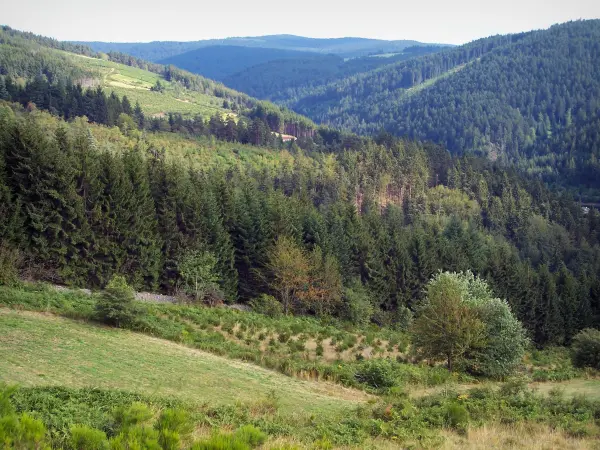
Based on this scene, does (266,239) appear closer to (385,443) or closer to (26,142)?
(26,142)

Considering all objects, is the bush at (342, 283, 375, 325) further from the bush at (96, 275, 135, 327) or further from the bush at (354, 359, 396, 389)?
the bush at (96, 275, 135, 327)

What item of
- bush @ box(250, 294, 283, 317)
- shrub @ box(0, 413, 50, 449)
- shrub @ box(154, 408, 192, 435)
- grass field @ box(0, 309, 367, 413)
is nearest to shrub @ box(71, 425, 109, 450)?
shrub @ box(0, 413, 50, 449)

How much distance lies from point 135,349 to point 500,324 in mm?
22415

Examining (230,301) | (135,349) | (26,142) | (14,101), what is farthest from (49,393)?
(14,101)

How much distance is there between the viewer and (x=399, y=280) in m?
73.2

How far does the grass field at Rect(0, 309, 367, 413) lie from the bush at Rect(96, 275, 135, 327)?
1.07 meters

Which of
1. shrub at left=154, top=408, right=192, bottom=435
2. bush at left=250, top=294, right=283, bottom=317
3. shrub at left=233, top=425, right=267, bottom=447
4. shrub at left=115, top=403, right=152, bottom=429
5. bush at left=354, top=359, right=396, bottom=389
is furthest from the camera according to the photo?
bush at left=250, top=294, right=283, bottom=317

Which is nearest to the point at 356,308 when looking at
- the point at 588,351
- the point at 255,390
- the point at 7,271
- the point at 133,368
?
the point at 588,351

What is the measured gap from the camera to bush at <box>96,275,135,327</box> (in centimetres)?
2648

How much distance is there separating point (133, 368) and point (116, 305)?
737cm

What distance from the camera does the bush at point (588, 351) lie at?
34.0 meters

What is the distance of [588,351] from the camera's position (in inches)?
1358

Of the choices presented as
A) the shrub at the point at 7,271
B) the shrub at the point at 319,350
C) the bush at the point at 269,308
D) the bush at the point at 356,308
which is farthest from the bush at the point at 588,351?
the shrub at the point at 7,271

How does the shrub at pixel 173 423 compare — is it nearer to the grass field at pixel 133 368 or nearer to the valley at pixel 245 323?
the valley at pixel 245 323
